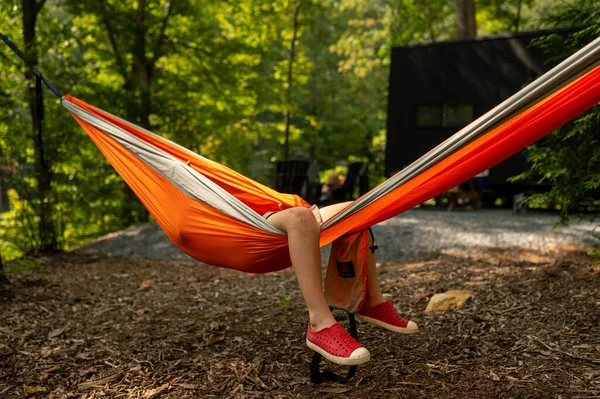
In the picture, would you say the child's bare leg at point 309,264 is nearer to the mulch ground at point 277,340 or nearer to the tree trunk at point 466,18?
the mulch ground at point 277,340

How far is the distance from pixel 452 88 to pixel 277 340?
23.6ft

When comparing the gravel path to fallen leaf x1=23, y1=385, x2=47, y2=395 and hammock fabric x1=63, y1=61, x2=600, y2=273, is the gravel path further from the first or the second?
fallen leaf x1=23, y1=385, x2=47, y2=395

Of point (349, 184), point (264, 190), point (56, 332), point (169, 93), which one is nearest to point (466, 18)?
point (349, 184)

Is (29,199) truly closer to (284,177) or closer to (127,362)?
(127,362)

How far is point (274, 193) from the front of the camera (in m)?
1.76

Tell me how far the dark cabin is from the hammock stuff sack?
6611 mm

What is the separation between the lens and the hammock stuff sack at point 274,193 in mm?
1296

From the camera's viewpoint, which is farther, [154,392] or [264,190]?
[264,190]

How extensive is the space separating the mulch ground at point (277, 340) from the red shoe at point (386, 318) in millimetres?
128

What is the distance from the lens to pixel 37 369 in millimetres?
1729

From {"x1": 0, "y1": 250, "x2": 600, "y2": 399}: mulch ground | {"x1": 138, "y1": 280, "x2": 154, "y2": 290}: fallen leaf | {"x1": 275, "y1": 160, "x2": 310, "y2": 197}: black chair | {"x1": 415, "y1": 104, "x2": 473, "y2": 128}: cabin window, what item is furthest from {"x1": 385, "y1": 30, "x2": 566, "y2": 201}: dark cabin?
{"x1": 138, "y1": 280, "x2": 154, "y2": 290}: fallen leaf

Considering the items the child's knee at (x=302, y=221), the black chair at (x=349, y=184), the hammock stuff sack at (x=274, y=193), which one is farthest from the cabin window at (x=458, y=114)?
the child's knee at (x=302, y=221)

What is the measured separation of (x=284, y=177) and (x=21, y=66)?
11.0 feet

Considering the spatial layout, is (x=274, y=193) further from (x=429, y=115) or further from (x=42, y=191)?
(x=429, y=115)
